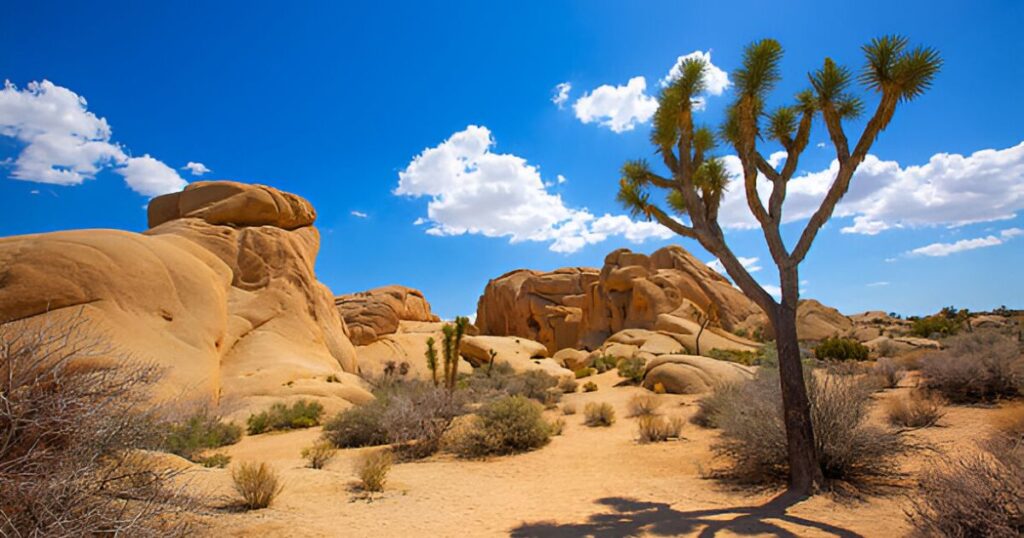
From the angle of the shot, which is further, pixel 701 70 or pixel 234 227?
pixel 234 227

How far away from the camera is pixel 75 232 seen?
54.2ft

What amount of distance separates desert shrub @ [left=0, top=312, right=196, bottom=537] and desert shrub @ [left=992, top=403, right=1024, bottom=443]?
34.6 ft

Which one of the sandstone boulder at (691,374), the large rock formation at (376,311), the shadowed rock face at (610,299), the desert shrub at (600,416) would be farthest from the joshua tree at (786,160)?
the large rock formation at (376,311)

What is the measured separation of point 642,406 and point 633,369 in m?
8.34

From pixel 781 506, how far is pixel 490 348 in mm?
29854

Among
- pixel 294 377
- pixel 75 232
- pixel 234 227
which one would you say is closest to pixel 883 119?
pixel 294 377

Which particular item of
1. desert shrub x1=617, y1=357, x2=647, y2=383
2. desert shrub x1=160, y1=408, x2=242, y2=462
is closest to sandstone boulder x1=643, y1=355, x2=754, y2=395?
desert shrub x1=617, y1=357, x2=647, y2=383

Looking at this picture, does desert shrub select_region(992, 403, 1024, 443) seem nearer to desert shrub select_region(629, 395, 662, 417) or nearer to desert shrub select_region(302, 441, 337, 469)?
desert shrub select_region(629, 395, 662, 417)

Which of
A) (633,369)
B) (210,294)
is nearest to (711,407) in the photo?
(633,369)

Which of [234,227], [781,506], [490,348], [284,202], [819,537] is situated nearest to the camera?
[819,537]

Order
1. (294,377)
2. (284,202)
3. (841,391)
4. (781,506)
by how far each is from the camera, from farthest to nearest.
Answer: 1. (284,202)
2. (294,377)
3. (841,391)
4. (781,506)

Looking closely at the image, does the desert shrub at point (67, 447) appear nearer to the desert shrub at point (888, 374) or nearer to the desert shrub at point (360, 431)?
the desert shrub at point (360, 431)

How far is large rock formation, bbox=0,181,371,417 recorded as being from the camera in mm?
14219

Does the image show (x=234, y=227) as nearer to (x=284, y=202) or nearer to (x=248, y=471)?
(x=284, y=202)
